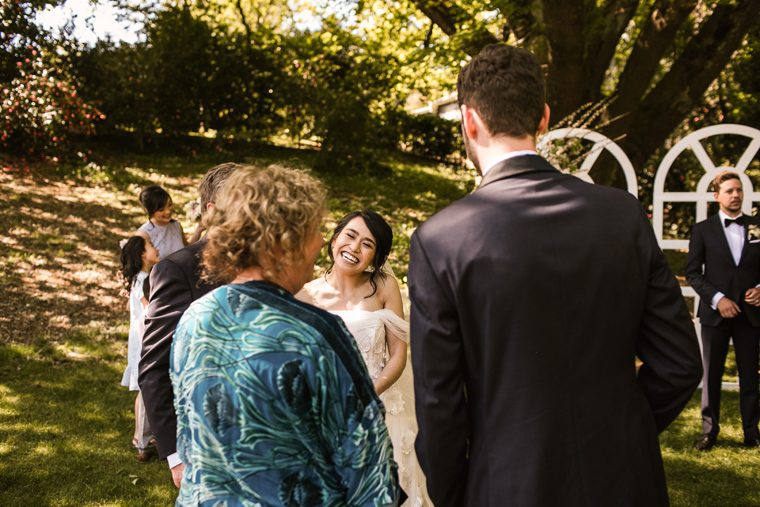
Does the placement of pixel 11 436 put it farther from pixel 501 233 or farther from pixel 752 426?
pixel 752 426

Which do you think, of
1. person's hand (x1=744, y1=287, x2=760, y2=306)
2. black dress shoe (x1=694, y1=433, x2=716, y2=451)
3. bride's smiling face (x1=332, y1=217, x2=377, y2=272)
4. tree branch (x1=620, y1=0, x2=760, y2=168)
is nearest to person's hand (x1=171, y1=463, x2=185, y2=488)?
bride's smiling face (x1=332, y1=217, x2=377, y2=272)

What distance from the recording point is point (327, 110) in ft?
47.6

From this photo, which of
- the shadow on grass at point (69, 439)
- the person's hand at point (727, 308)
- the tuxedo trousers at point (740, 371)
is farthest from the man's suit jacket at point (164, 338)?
the tuxedo trousers at point (740, 371)

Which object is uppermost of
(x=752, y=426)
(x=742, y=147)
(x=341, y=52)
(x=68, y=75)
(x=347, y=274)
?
(x=341, y=52)

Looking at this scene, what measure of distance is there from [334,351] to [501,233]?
58cm

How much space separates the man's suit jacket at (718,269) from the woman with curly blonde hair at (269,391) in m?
4.55

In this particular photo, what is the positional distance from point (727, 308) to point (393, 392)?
3223 mm

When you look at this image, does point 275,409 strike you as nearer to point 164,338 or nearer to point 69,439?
point 164,338

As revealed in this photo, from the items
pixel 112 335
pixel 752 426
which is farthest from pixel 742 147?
pixel 112 335

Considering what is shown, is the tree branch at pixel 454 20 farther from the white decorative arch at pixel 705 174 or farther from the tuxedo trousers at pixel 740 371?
the tuxedo trousers at pixel 740 371

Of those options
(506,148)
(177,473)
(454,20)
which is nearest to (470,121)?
(506,148)

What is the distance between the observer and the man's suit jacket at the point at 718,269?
4.93 meters

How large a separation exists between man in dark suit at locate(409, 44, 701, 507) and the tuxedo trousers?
3865 millimetres

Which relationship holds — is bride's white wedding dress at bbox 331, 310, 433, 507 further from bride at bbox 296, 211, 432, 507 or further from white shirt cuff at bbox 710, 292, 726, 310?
white shirt cuff at bbox 710, 292, 726, 310
